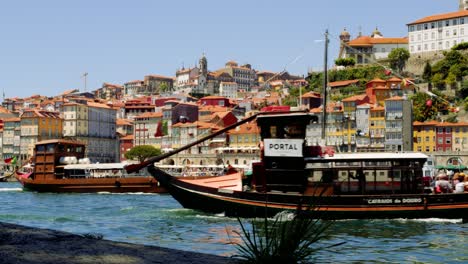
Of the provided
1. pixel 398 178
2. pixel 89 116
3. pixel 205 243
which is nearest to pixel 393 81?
pixel 89 116

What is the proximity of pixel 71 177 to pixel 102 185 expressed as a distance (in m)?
2.99

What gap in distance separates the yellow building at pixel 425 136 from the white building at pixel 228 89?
91.2m

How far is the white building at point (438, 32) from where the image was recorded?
107750mm

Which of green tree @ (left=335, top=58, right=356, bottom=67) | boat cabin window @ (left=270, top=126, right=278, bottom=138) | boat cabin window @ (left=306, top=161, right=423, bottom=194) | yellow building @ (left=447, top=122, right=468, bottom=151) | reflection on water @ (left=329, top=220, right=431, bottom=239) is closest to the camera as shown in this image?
reflection on water @ (left=329, top=220, right=431, bottom=239)

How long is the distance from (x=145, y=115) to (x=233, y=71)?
75.2m

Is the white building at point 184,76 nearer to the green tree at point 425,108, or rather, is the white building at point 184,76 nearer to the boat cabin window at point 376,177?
the green tree at point 425,108

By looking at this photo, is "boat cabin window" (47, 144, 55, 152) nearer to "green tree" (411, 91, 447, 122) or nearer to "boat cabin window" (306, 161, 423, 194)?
"boat cabin window" (306, 161, 423, 194)

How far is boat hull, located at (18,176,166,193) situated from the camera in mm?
48938

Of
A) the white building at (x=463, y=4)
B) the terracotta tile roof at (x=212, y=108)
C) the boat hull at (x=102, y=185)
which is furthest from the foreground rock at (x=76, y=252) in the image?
the white building at (x=463, y=4)

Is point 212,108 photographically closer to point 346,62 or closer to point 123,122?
point 123,122

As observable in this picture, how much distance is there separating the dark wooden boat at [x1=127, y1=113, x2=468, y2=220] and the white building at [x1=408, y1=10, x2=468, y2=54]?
9103 centimetres

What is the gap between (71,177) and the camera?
50844 mm

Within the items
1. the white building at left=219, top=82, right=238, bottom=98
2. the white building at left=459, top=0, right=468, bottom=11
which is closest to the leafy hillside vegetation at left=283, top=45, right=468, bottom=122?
the white building at left=459, top=0, right=468, bottom=11

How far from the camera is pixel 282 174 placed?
22688mm
